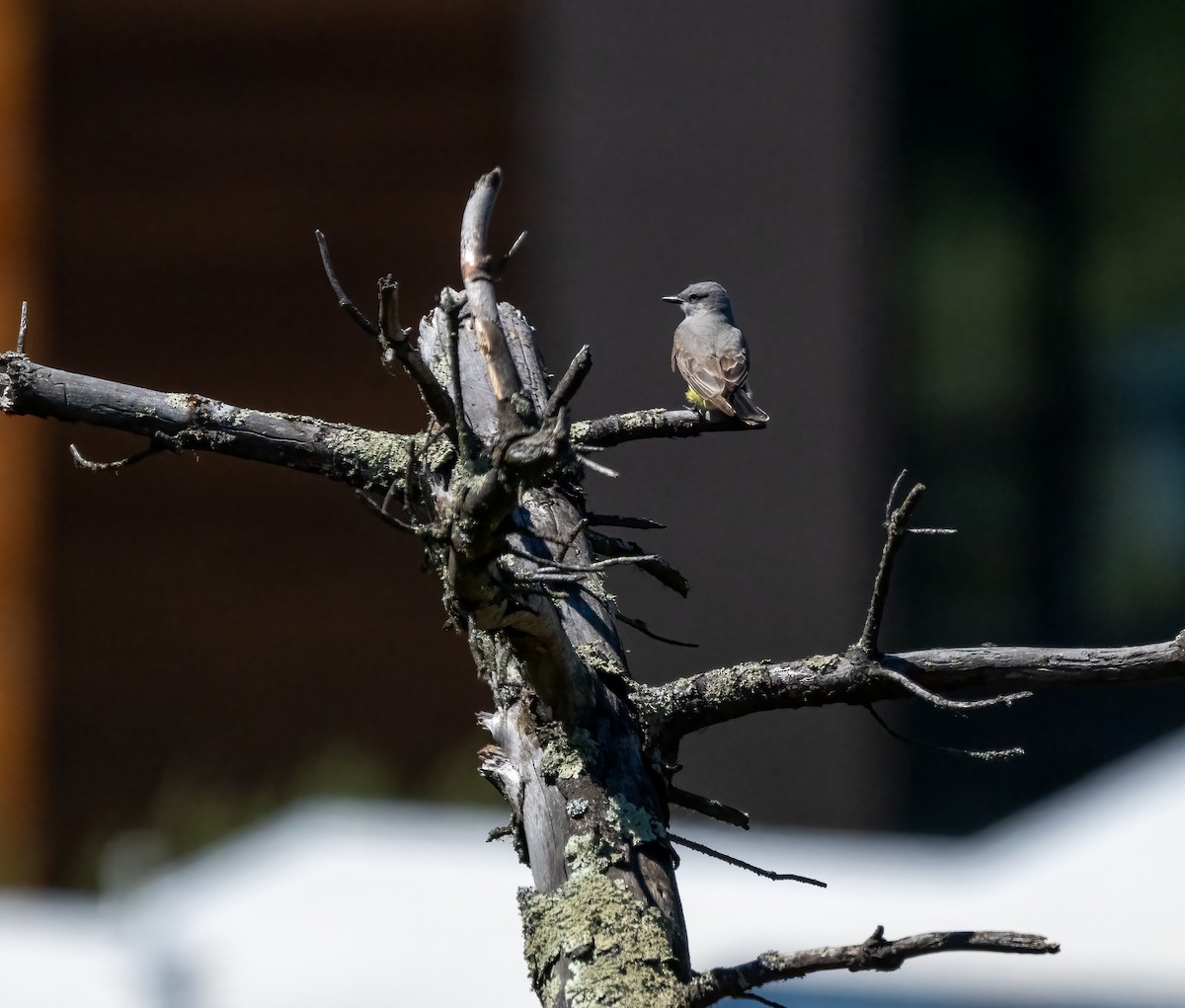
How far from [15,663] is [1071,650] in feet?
23.4

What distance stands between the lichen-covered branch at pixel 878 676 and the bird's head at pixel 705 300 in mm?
2623

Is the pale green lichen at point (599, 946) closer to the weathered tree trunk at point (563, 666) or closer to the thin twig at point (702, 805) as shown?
the weathered tree trunk at point (563, 666)

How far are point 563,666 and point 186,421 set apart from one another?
634 mm

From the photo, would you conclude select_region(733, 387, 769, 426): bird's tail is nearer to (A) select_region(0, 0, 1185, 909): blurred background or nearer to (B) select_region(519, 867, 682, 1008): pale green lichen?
(B) select_region(519, 867, 682, 1008): pale green lichen

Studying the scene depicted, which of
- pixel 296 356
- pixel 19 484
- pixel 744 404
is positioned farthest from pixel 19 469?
pixel 744 404

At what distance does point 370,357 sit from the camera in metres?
7.90

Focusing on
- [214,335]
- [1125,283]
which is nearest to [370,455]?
[214,335]

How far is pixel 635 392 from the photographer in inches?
277

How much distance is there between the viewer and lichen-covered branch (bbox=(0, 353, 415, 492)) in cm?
191

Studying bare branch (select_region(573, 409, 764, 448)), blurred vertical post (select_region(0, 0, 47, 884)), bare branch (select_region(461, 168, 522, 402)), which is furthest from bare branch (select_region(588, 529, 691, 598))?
blurred vertical post (select_region(0, 0, 47, 884))

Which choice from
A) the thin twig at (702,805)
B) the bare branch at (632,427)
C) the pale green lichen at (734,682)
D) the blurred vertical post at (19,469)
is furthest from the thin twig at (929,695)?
the blurred vertical post at (19,469)

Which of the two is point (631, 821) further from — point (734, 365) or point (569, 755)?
point (734, 365)

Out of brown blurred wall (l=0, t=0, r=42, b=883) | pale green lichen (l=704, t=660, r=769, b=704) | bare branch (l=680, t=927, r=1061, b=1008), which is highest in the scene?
brown blurred wall (l=0, t=0, r=42, b=883)

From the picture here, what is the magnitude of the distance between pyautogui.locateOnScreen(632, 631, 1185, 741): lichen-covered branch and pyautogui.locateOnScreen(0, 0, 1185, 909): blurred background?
556 cm
